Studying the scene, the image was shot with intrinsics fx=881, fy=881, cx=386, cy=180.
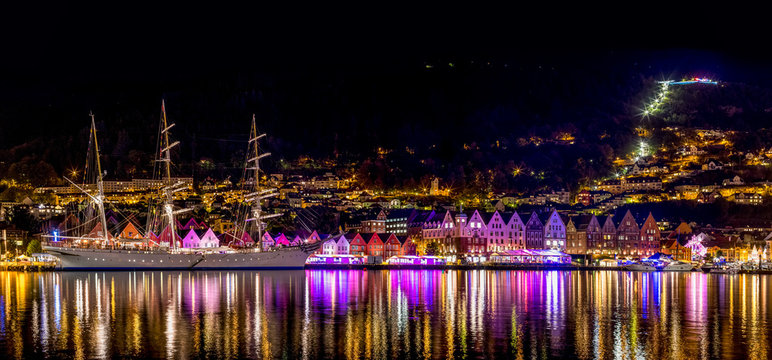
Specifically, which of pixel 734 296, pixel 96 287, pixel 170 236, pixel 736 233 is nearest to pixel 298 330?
pixel 96 287

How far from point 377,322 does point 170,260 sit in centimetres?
4766

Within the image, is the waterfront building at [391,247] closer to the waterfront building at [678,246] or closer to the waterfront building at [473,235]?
the waterfront building at [473,235]

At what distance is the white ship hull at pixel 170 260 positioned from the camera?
73.2 metres

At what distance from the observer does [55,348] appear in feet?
81.0

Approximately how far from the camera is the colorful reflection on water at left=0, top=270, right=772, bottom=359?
81.2ft

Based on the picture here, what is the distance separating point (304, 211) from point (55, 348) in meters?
98.3

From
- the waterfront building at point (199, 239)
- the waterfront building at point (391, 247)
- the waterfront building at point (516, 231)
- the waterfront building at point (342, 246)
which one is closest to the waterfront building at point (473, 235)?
the waterfront building at point (516, 231)

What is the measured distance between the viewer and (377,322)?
3106cm

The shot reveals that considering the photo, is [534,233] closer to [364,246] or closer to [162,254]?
[364,246]

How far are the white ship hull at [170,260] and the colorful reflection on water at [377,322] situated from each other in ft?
76.4

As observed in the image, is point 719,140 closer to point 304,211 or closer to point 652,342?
point 304,211

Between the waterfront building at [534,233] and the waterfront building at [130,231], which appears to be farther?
the waterfront building at [534,233]

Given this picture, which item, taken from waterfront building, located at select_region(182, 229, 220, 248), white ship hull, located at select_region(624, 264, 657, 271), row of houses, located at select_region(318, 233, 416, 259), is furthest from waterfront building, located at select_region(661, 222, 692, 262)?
waterfront building, located at select_region(182, 229, 220, 248)

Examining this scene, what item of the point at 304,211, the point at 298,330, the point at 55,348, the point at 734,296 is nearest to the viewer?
the point at 55,348
